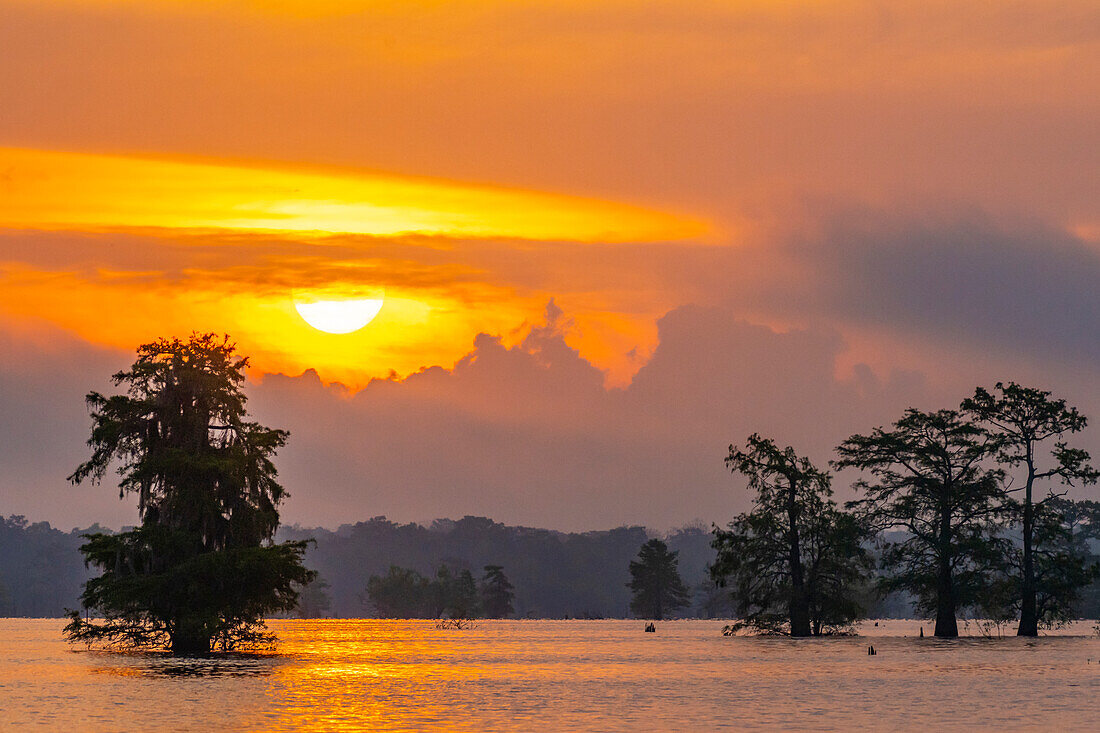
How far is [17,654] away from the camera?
97750mm

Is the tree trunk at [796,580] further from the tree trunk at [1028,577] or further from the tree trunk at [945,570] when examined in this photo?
the tree trunk at [1028,577]

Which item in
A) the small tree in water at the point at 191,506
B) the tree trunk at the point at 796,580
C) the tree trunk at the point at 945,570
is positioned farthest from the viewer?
the tree trunk at the point at 796,580

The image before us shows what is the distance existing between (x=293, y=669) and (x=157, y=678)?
12179 millimetres

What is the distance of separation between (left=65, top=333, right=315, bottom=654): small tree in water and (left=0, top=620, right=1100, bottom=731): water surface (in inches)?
119

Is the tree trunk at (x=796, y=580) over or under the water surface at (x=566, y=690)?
over

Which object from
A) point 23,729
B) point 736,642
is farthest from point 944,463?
point 23,729

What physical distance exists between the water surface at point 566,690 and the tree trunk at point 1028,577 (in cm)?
588

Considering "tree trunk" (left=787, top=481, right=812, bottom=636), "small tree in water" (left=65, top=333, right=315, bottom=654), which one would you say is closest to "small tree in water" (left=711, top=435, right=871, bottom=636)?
"tree trunk" (left=787, top=481, right=812, bottom=636)

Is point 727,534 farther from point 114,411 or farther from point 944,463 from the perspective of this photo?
point 114,411

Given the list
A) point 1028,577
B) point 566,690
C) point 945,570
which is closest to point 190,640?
point 566,690

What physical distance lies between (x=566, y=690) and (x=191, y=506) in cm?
2202

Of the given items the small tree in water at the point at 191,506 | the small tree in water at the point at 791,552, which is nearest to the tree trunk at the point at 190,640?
the small tree in water at the point at 191,506

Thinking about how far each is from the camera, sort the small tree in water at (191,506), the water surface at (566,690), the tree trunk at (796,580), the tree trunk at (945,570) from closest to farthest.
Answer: the water surface at (566,690) < the small tree in water at (191,506) < the tree trunk at (945,570) < the tree trunk at (796,580)

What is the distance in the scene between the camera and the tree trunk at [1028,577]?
10538 centimetres
